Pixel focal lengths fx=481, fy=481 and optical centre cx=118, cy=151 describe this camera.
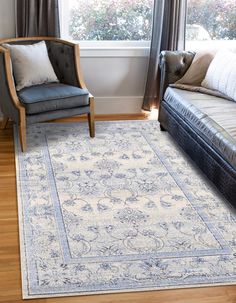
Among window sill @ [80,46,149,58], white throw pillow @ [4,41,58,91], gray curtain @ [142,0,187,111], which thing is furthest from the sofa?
white throw pillow @ [4,41,58,91]

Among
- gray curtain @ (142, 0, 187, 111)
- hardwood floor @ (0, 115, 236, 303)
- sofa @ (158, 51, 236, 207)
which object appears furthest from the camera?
gray curtain @ (142, 0, 187, 111)

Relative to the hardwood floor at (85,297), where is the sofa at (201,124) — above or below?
above

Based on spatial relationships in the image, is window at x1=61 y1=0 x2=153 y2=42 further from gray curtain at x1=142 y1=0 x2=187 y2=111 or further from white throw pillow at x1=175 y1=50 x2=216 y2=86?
white throw pillow at x1=175 y1=50 x2=216 y2=86

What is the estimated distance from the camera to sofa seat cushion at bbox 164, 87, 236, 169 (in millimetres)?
3027

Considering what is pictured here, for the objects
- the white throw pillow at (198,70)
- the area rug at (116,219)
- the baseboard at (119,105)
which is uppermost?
the white throw pillow at (198,70)

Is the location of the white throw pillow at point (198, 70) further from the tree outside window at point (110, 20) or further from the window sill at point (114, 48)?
the tree outside window at point (110, 20)

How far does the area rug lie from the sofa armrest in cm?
54

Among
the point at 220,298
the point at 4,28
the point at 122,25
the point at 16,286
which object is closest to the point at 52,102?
the point at 4,28

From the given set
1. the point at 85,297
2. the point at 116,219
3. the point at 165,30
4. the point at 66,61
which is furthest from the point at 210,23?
the point at 85,297

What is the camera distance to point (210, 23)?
15.6ft

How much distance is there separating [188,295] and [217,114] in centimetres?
152

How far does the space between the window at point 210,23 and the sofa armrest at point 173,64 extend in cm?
67

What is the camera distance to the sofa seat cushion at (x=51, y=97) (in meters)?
3.66

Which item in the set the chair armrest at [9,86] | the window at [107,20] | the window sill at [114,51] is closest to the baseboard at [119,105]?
the window sill at [114,51]
